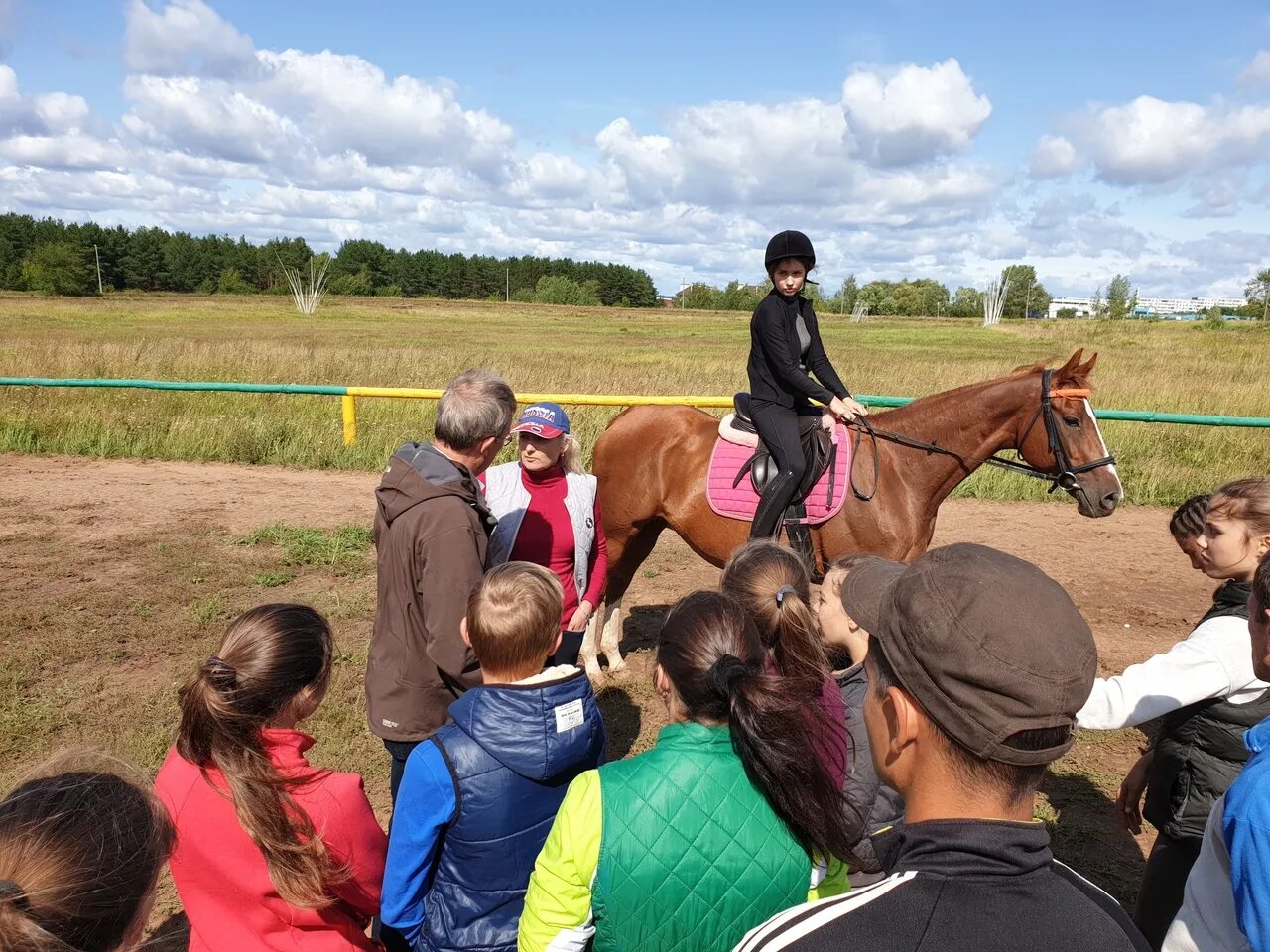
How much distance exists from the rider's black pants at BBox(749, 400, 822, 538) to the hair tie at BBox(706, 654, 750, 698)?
11.2 feet

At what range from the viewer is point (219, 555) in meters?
7.28

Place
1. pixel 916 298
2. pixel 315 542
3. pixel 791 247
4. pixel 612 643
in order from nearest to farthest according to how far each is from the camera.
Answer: pixel 791 247, pixel 612 643, pixel 315 542, pixel 916 298

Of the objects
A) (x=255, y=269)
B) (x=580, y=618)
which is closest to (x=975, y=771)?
(x=580, y=618)

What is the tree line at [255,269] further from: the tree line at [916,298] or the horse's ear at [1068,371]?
the horse's ear at [1068,371]

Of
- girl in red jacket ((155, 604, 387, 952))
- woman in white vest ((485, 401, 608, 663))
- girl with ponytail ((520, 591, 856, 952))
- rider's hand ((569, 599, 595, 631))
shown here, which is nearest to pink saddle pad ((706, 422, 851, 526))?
woman in white vest ((485, 401, 608, 663))

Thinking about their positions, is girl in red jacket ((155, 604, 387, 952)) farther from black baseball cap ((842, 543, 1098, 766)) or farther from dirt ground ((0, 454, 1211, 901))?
dirt ground ((0, 454, 1211, 901))

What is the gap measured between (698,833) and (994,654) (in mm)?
912

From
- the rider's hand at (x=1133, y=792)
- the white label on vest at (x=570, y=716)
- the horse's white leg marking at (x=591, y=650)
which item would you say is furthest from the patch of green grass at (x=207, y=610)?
the rider's hand at (x=1133, y=792)

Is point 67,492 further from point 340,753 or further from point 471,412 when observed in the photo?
point 471,412

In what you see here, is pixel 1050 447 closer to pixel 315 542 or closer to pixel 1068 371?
pixel 1068 371

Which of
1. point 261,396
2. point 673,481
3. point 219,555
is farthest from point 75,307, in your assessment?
point 673,481

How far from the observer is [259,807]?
5.80ft

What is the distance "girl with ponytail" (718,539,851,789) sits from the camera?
2180 millimetres

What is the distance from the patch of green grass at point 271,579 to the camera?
21.9 ft
